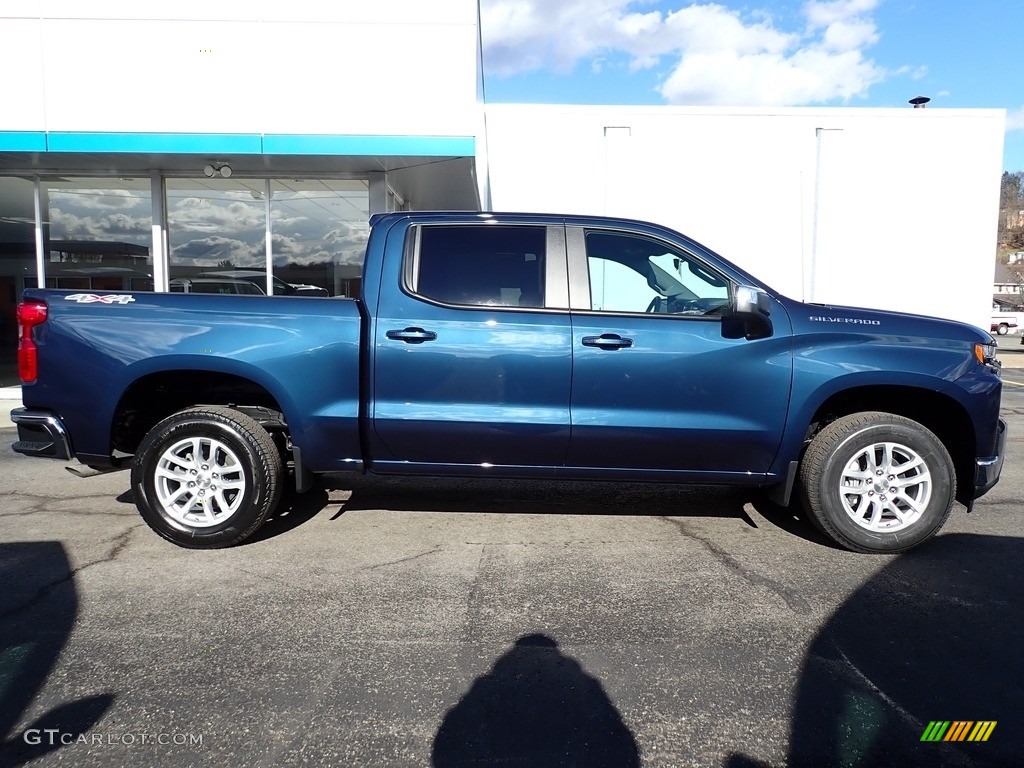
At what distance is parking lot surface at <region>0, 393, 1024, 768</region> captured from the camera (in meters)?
2.49

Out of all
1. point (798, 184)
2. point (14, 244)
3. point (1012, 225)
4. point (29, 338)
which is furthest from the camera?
point (1012, 225)

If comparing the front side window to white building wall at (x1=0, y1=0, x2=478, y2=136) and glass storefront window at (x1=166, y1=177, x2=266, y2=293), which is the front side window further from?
glass storefront window at (x1=166, y1=177, x2=266, y2=293)

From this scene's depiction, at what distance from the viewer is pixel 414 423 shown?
13.9 ft

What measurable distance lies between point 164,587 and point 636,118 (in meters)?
10.5

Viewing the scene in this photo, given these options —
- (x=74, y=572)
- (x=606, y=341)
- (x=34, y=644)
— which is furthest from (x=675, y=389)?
(x=74, y=572)

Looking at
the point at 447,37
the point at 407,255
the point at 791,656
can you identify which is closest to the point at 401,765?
the point at 791,656

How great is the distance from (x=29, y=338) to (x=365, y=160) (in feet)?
20.3

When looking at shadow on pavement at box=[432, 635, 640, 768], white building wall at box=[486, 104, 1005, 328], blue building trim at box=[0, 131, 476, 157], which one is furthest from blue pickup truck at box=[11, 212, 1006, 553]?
white building wall at box=[486, 104, 1005, 328]

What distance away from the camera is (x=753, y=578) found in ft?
12.9

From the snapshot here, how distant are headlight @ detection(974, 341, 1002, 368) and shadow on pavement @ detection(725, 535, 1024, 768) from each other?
1173 mm

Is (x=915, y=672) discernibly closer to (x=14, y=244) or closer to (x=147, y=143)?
(x=147, y=143)

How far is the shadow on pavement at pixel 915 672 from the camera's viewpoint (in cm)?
247

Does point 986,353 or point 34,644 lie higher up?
point 986,353

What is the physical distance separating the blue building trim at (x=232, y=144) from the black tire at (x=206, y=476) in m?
5.80
